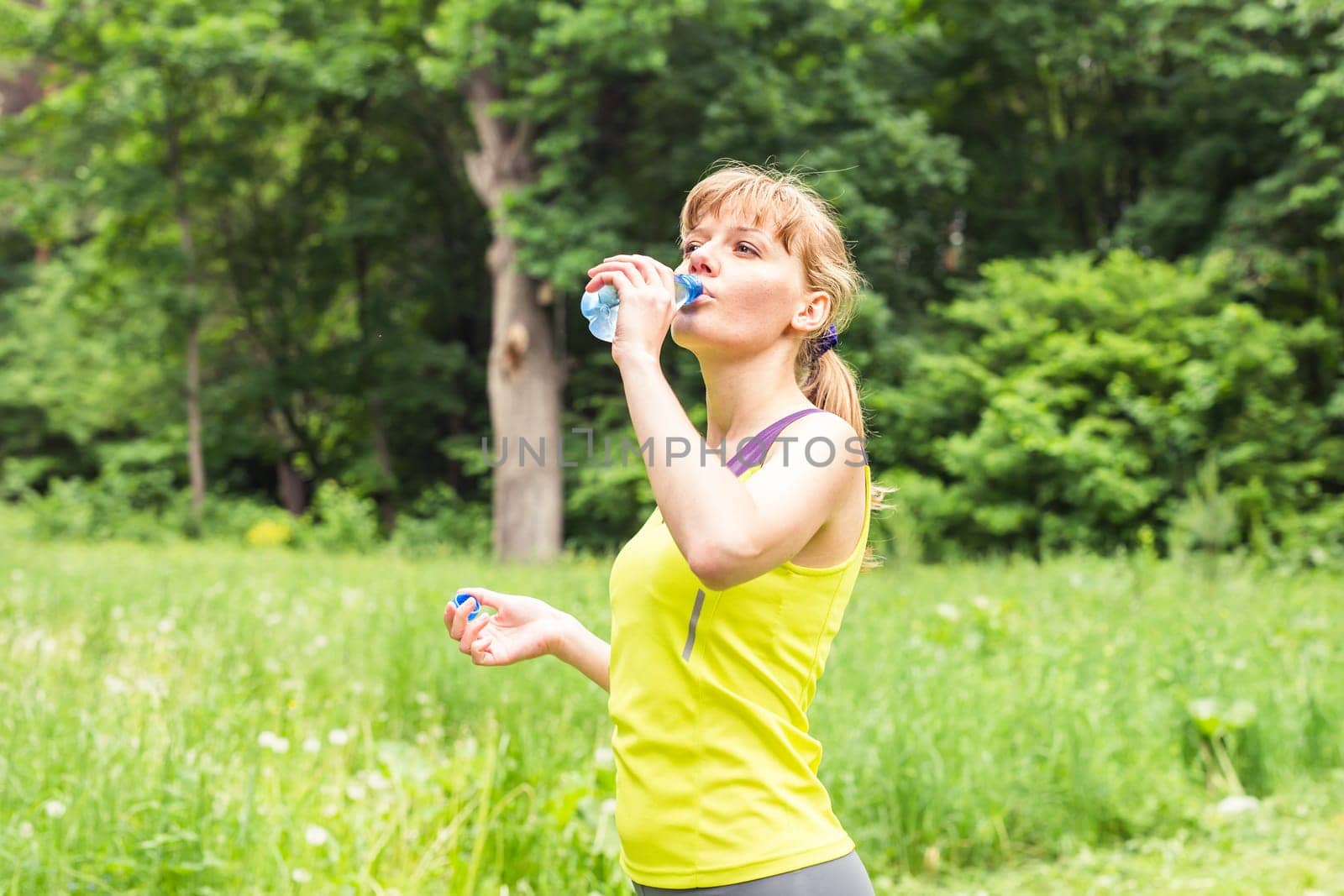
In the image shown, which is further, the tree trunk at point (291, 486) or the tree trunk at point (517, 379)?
the tree trunk at point (291, 486)

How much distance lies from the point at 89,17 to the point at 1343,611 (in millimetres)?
16617

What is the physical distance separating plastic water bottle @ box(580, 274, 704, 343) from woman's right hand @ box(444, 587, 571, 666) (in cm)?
45

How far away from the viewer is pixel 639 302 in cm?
139

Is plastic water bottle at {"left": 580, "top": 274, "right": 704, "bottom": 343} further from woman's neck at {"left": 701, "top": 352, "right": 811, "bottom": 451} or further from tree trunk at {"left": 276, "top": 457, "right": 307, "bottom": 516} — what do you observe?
tree trunk at {"left": 276, "top": 457, "right": 307, "bottom": 516}

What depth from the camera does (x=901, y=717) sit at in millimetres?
4254

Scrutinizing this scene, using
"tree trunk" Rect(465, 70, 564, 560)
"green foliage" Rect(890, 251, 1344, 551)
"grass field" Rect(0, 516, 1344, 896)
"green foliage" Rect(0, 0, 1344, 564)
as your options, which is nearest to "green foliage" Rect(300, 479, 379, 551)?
"green foliage" Rect(0, 0, 1344, 564)

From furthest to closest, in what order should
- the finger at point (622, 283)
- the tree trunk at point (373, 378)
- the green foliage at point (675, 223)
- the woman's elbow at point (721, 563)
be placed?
the tree trunk at point (373, 378) < the green foliage at point (675, 223) < the finger at point (622, 283) < the woman's elbow at point (721, 563)

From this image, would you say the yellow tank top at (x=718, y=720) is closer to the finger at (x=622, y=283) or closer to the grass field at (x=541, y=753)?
the finger at (x=622, y=283)

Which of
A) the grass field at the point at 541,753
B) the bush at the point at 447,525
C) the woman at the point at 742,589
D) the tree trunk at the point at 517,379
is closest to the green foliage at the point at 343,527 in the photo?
the bush at the point at 447,525

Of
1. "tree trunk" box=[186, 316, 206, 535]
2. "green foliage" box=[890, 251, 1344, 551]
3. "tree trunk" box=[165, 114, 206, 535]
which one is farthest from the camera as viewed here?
"tree trunk" box=[186, 316, 206, 535]

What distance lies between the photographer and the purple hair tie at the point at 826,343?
174cm

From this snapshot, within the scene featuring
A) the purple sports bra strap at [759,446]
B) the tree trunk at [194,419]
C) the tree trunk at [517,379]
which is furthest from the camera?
the tree trunk at [194,419]

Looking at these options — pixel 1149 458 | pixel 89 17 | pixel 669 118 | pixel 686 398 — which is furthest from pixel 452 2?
pixel 1149 458

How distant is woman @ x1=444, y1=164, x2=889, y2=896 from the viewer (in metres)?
1.41
